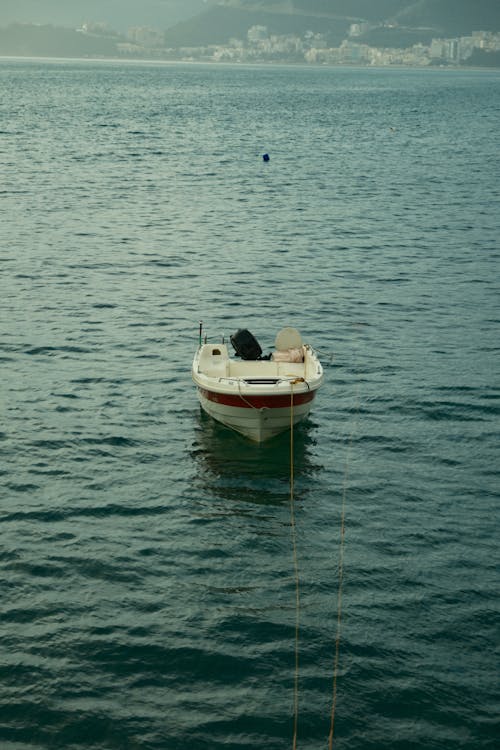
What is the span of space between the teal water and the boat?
0.65 meters

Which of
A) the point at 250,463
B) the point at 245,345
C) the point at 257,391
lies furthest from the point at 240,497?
the point at 245,345

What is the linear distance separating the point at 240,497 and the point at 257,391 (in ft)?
9.48

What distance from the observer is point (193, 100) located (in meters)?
176

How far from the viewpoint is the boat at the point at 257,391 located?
23.3 meters

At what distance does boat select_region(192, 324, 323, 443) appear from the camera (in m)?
23.3

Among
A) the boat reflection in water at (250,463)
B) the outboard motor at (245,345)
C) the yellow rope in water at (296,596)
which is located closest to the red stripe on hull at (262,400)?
the yellow rope in water at (296,596)

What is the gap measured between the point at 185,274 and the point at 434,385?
1731 centimetres

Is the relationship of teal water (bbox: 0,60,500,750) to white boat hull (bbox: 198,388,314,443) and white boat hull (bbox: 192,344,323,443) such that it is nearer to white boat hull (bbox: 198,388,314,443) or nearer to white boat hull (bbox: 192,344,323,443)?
white boat hull (bbox: 198,388,314,443)

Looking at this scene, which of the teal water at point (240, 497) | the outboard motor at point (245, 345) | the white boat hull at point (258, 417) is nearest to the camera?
the teal water at point (240, 497)

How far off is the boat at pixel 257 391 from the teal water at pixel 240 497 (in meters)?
0.65

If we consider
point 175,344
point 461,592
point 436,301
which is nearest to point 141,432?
point 175,344

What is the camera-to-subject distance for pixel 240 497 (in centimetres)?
2153

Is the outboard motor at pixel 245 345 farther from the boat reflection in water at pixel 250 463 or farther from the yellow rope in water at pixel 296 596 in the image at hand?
the yellow rope in water at pixel 296 596

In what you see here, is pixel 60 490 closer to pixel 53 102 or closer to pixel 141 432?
pixel 141 432
